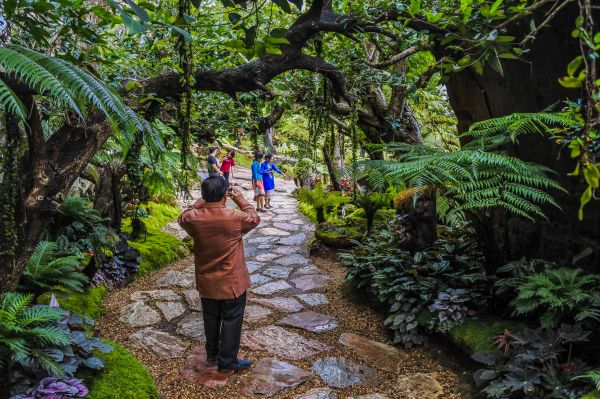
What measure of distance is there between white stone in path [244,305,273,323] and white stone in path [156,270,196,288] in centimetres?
114

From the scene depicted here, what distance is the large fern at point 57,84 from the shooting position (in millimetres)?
1203

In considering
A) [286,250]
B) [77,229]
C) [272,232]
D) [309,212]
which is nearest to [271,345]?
[77,229]

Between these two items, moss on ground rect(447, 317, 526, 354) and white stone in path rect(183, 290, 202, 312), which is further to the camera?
white stone in path rect(183, 290, 202, 312)

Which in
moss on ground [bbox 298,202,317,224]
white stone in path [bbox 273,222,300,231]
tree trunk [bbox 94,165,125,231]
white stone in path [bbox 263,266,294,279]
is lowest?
white stone in path [bbox 263,266,294,279]

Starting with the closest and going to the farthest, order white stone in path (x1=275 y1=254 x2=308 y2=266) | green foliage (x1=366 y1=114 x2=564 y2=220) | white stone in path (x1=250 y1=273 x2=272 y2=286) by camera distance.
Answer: green foliage (x1=366 y1=114 x2=564 y2=220) < white stone in path (x1=250 y1=273 x2=272 y2=286) < white stone in path (x1=275 y1=254 x2=308 y2=266)

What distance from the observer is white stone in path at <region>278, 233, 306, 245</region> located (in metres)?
7.95

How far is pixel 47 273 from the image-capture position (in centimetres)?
392

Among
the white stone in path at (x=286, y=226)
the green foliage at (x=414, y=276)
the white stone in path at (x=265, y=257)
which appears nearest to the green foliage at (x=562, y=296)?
the green foliage at (x=414, y=276)

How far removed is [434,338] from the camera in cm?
373

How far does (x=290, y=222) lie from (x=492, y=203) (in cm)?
728

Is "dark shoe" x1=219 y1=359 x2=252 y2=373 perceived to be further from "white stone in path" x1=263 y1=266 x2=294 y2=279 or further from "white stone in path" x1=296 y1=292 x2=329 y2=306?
"white stone in path" x1=263 y1=266 x2=294 y2=279

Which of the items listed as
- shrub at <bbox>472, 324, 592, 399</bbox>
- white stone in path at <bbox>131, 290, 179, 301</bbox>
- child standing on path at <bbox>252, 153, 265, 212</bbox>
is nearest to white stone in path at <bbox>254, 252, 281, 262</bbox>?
white stone in path at <bbox>131, 290, 179, 301</bbox>

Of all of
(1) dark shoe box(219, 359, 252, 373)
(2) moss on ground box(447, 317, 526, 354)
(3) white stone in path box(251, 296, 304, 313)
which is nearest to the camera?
(2) moss on ground box(447, 317, 526, 354)

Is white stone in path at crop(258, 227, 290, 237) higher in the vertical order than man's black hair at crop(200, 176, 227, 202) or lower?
lower
